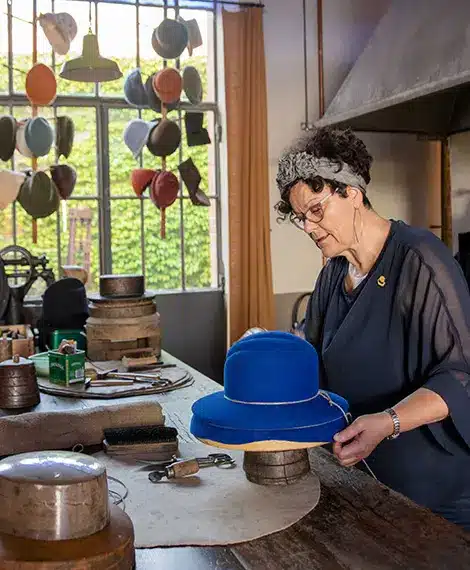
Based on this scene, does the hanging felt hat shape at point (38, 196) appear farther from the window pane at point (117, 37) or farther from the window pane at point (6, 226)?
the window pane at point (117, 37)

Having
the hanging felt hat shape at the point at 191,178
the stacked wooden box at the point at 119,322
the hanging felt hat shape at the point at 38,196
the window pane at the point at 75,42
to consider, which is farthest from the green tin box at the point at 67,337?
the window pane at the point at 75,42

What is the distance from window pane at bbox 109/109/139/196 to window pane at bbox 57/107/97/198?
0.38 ft

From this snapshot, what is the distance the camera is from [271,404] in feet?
5.47

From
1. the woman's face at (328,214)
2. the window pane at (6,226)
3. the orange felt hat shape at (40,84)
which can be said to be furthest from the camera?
the window pane at (6,226)

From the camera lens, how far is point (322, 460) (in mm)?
1893

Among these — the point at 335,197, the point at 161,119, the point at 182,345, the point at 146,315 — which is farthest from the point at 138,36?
the point at 335,197

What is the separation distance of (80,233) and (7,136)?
0.92 meters

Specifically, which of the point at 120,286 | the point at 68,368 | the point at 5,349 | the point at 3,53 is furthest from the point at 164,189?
the point at 68,368

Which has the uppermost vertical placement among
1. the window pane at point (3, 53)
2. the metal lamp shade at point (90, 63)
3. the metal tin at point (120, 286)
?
the window pane at point (3, 53)

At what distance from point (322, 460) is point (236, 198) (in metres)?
3.48

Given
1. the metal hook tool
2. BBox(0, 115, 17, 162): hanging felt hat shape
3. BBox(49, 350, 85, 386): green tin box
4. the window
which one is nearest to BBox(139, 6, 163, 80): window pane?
the window

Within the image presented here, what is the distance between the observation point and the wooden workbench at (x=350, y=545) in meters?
1.33

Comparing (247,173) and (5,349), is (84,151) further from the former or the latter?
(5,349)

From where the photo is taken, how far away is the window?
505 centimetres
